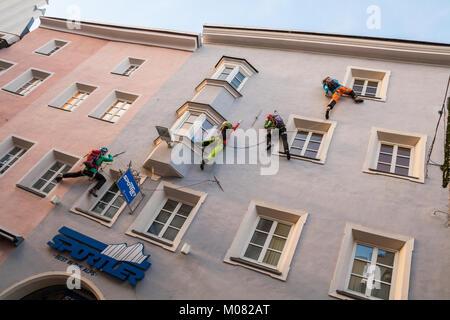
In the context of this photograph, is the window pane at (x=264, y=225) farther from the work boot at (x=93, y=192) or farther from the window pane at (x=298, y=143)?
the work boot at (x=93, y=192)

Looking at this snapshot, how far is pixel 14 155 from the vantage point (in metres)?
13.1

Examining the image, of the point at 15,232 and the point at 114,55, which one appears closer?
the point at 15,232

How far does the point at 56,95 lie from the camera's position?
15281 mm

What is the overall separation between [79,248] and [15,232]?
2.37m

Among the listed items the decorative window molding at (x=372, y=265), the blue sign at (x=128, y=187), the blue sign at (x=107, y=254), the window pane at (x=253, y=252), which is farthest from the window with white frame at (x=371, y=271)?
the blue sign at (x=128, y=187)

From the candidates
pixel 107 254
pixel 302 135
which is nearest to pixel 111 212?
pixel 107 254

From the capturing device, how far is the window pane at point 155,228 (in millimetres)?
10273

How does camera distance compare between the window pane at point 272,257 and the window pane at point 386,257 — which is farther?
the window pane at point 272,257

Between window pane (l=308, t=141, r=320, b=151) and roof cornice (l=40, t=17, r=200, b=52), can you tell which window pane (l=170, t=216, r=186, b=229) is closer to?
window pane (l=308, t=141, r=320, b=151)

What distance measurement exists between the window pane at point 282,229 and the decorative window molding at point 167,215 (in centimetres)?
251

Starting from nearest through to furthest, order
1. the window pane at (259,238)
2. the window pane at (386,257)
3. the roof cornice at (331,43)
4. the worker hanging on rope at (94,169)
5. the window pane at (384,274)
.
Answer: the window pane at (384,274)
the window pane at (386,257)
the window pane at (259,238)
the worker hanging on rope at (94,169)
the roof cornice at (331,43)

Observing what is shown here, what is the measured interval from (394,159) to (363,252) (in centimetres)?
379
